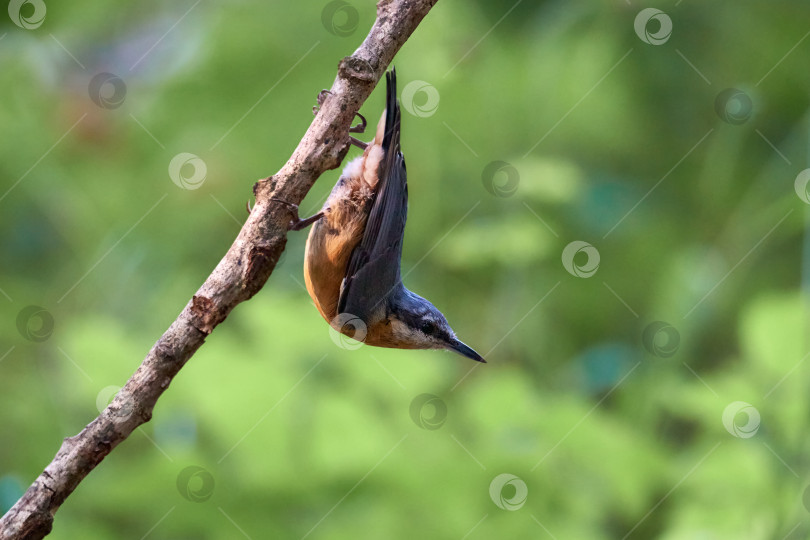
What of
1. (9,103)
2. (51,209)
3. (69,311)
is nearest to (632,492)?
(69,311)

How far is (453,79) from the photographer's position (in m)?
4.58

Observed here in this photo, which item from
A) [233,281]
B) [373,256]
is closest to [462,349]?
[373,256]

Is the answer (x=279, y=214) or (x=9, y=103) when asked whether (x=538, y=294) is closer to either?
(x=279, y=214)

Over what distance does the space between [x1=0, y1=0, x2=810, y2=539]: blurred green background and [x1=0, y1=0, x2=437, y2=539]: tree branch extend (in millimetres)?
1360

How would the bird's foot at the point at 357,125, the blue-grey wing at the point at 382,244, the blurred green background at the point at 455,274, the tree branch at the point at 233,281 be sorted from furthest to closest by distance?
1. the blurred green background at the point at 455,274
2. the blue-grey wing at the point at 382,244
3. the bird's foot at the point at 357,125
4. the tree branch at the point at 233,281

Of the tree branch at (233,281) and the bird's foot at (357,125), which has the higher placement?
the bird's foot at (357,125)

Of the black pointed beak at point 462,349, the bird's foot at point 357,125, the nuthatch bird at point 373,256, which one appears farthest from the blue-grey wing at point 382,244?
the black pointed beak at point 462,349

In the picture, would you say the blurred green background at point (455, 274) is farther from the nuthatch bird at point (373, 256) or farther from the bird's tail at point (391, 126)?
the bird's tail at point (391, 126)

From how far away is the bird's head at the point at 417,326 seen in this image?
2.77 m

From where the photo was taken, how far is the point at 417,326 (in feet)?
9.14

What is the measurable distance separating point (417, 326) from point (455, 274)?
1.66m

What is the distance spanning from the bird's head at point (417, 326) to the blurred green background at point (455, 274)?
1.94 ft

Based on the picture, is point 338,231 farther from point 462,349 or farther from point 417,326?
point 462,349

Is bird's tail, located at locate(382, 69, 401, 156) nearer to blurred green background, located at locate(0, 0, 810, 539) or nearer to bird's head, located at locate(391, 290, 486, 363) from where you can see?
bird's head, located at locate(391, 290, 486, 363)
